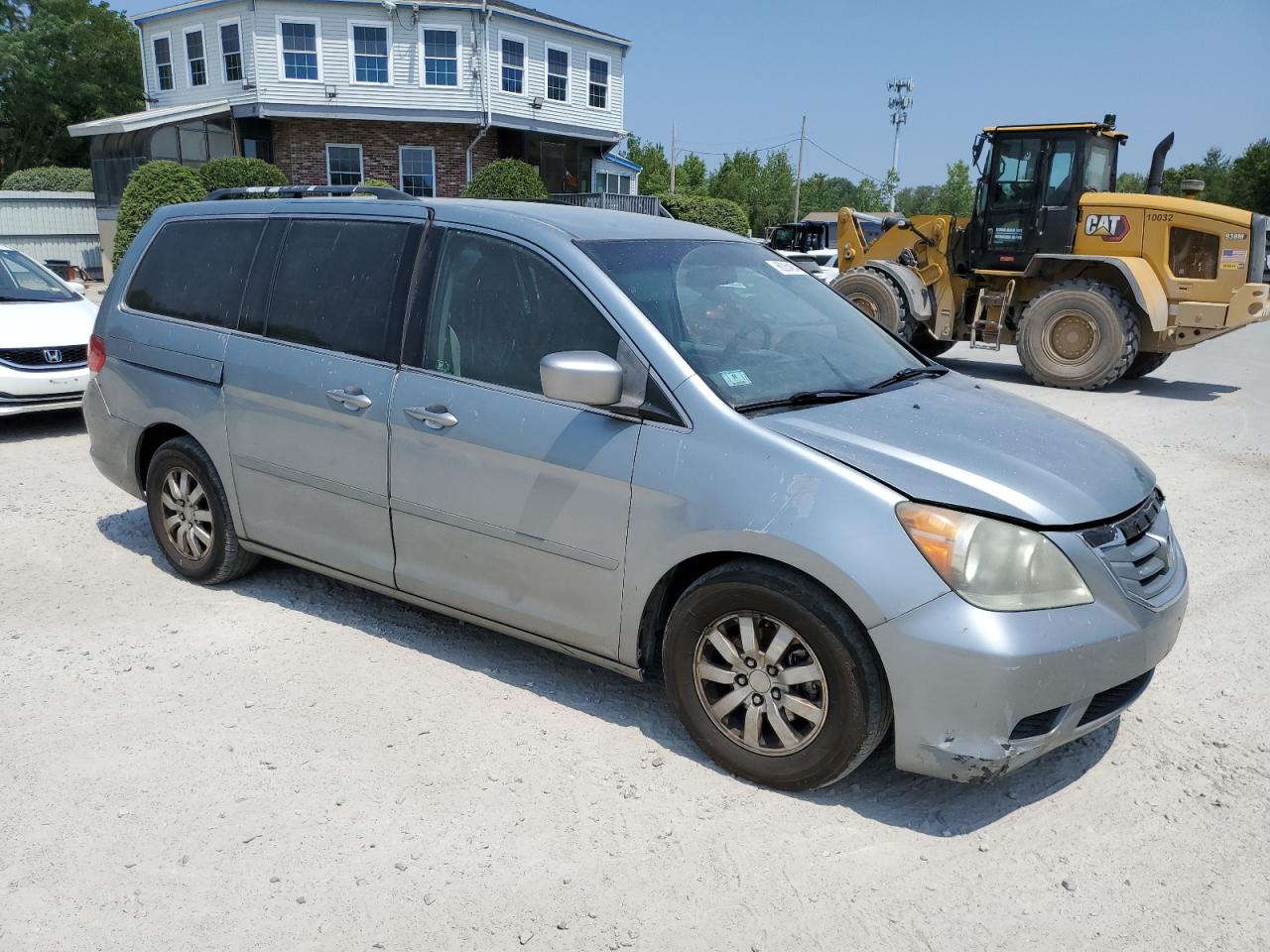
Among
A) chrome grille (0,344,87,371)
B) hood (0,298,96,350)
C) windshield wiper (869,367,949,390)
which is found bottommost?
chrome grille (0,344,87,371)

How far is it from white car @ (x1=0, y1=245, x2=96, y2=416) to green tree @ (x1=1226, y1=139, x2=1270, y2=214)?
4972 cm

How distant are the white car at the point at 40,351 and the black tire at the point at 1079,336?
10.3 meters

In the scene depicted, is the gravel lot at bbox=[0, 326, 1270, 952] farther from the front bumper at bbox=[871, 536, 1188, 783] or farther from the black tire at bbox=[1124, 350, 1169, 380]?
the black tire at bbox=[1124, 350, 1169, 380]

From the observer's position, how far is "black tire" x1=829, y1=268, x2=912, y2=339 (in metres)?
13.6

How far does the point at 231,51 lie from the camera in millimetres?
30266

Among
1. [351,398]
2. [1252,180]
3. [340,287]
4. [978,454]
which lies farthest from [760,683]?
[1252,180]

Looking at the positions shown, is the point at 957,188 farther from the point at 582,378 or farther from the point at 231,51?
the point at 582,378

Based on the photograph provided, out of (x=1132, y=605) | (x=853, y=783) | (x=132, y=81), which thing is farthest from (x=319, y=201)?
(x=132, y=81)

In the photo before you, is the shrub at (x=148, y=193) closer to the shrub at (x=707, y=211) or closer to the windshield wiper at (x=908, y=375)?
the shrub at (x=707, y=211)

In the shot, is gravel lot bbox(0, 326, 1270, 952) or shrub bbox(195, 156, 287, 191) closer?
gravel lot bbox(0, 326, 1270, 952)

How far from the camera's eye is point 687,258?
416 centimetres

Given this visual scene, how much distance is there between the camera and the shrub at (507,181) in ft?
91.1

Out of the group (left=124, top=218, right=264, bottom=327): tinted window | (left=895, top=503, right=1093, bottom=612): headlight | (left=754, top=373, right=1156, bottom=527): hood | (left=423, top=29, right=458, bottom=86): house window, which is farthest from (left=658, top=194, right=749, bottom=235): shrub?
(left=895, top=503, right=1093, bottom=612): headlight

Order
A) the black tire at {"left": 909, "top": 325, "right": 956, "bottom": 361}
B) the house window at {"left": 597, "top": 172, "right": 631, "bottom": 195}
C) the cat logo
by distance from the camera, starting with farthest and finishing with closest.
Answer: the house window at {"left": 597, "top": 172, "right": 631, "bottom": 195} → the black tire at {"left": 909, "top": 325, "right": 956, "bottom": 361} → the cat logo
